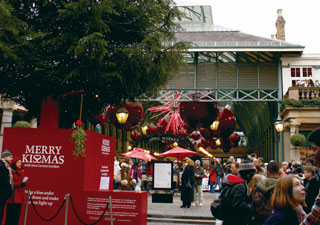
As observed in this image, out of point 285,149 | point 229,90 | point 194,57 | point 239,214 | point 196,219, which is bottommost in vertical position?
point 196,219

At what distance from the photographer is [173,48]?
966 centimetres

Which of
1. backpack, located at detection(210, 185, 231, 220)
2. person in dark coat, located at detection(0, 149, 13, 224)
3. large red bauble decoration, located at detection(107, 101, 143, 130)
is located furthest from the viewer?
large red bauble decoration, located at detection(107, 101, 143, 130)

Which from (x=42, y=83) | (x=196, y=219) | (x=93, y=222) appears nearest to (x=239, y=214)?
(x=93, y=222)

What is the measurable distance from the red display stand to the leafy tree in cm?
120

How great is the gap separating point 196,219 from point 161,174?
4578mm

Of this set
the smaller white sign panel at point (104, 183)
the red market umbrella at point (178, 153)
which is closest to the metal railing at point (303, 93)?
the red market umbrella at point (178, 153)

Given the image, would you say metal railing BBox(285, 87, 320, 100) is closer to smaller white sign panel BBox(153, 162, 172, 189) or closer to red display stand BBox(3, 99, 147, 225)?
smaller white sign panel BBox(153, 162, 172, 189)

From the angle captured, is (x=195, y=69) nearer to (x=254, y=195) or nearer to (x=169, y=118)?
(x=169, y=118)

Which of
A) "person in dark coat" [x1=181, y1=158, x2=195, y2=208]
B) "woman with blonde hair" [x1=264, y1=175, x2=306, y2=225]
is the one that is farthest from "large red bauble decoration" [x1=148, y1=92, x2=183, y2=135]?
"woman with blonde hair" [x1=264, y1=175, x2=306, y2=225]

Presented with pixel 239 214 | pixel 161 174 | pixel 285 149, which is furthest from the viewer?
pixel 285 149

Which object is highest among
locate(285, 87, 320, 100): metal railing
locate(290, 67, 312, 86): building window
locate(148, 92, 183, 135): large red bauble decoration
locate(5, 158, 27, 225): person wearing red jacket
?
locate(290, 67, 312, 86): building window

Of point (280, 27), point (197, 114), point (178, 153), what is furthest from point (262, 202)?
point (280, 27)

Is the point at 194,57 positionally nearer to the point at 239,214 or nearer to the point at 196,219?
the point at 196,219

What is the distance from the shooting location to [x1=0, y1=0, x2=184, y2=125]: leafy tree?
8.36 meters
